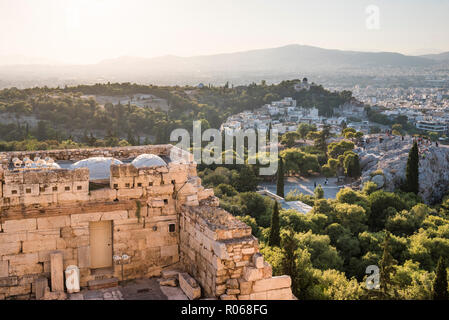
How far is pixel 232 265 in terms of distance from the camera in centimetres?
765

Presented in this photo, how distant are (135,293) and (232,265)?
6.35 feet

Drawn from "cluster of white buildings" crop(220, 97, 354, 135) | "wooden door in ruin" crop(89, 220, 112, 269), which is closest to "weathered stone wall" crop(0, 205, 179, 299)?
"wooden door in ruin" crop(89, 220, 112, 269)

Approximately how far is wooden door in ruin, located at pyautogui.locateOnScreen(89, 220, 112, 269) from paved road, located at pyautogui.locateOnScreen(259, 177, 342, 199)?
33.9 metres

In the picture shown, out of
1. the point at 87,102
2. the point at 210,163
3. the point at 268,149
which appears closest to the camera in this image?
the point at 210,163

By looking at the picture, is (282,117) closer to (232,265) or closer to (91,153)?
(91,153)

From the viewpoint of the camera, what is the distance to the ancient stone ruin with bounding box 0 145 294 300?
7.76m

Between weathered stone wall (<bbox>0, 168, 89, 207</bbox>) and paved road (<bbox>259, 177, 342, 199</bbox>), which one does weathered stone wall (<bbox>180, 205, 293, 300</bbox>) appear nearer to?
weathered stone wall (<bbox>0, 168, 89, 207</bbox>)

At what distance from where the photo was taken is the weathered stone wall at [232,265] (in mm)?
7574

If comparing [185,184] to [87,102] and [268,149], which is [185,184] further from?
[87,102]

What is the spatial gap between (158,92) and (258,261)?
89.6 metres

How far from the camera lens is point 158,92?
94.8 metres

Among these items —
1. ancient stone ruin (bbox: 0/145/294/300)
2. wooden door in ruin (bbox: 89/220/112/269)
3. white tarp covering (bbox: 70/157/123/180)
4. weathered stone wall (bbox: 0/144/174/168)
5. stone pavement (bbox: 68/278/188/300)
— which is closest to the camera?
ancient stone ruin (bbox: 0/145/294/300)

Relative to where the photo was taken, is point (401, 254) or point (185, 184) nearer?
point (185, 184)
